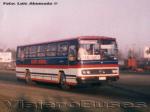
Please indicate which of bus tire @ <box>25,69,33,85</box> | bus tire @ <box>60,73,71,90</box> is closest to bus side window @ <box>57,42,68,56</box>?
bus tire @ <box>60,73,71,90</box>

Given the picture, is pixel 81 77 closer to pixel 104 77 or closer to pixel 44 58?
pixel 104 77

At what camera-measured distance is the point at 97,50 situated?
24.0 metres

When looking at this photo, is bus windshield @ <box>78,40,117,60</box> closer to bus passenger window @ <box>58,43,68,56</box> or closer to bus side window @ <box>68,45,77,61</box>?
bus side window @ <box>68,45,77,61</box>

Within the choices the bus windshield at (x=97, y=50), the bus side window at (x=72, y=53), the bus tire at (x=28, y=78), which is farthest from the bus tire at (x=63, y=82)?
the bus tire at (x=28, y=78)

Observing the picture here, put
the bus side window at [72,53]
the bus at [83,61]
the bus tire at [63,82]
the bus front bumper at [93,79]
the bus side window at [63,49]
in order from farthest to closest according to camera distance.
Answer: the bus tire at [63,82]
the bus side window at [63,49]
the bus side window at [72,53]
the bus at [83,61]
the bus front bumper at [93,79]

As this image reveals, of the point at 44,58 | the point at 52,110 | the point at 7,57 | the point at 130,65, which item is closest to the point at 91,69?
the point at 44,58

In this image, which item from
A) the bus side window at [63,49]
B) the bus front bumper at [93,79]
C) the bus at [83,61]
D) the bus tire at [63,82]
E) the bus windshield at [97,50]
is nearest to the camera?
the bus front bumper at [93,79]

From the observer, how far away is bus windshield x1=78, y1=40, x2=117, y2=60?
77.1ft

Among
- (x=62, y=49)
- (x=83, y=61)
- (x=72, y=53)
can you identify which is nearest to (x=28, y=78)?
(x=62, y=49)

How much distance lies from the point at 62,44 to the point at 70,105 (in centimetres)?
987

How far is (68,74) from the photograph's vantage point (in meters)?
24.6

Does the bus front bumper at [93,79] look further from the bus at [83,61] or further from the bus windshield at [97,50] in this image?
the bus windshield at [97,50]

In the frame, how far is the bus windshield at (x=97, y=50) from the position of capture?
2349 cm

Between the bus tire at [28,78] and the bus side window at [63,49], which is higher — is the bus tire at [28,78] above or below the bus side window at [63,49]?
below
